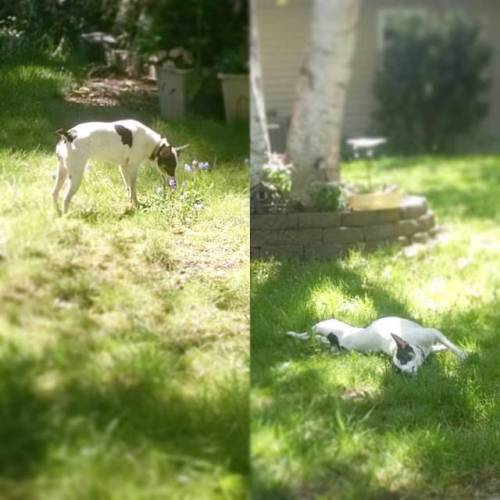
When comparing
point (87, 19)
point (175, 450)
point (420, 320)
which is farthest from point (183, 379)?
point (420, 320)

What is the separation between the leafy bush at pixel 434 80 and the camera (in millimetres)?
10516

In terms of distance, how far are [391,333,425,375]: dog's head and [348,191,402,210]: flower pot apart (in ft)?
4.08

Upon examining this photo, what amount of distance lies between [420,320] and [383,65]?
297 inches

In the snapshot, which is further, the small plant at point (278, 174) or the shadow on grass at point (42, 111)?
the small plant at point (278, 174)

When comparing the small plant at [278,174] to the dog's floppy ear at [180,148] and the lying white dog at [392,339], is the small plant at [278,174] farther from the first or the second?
the dog's floppy ear at [180,148]

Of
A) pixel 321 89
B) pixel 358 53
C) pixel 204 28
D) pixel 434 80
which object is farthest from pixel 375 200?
pixel 434 80

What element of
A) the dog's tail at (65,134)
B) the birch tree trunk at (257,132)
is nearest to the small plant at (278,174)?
the birch tree trunk at (257,132)

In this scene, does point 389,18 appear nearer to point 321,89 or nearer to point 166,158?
point 321,89

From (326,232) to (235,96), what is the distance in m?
1.22

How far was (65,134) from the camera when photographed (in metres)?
1.91

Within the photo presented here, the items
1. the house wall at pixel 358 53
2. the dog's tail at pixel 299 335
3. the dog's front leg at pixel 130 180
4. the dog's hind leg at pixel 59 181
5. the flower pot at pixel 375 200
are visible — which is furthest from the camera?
→ the flower pot at pixel 375 200

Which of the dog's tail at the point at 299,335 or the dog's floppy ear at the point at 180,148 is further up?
the dog's floppy ear at the point at 180,148

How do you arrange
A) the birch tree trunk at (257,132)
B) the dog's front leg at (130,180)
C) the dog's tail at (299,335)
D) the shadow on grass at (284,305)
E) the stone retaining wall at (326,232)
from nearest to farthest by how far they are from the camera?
1. the dog's front leg at (130,180)
2. the shadow on grass at (284,305)
3. the dog's tail at (299,335)
4. the stone retaining wall at (326,232)
5. the birch tree trunk at (257,132)

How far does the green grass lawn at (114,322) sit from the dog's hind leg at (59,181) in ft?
0.04
